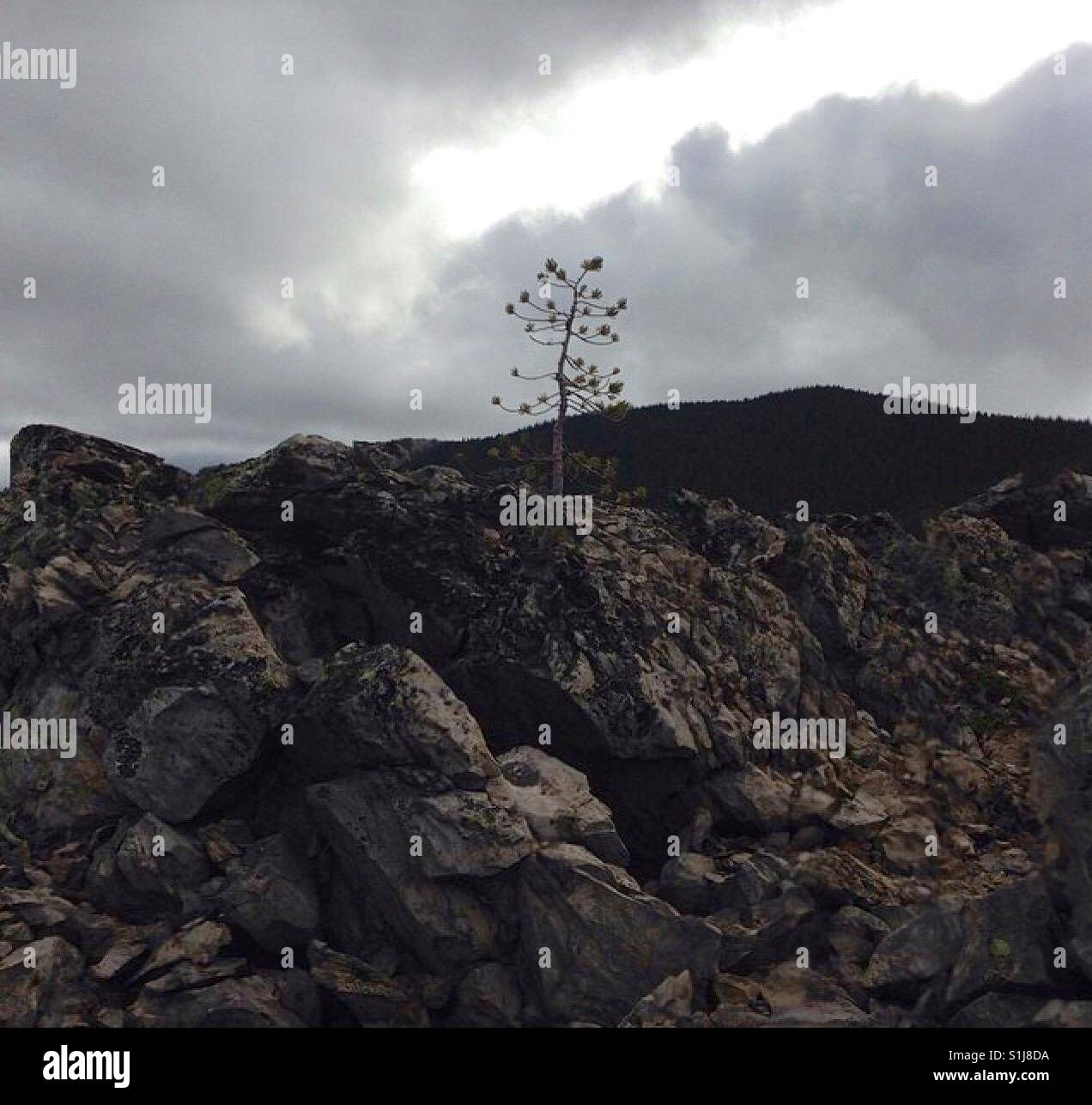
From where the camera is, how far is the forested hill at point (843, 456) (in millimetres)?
132875

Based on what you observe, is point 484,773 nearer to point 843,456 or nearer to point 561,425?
point 561,425

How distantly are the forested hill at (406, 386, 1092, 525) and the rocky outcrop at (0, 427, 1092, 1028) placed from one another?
8375 cm

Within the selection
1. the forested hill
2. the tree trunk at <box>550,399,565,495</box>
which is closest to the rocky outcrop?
the tree trunk at <box>550,399,565,495</box>

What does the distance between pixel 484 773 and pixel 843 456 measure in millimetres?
155615

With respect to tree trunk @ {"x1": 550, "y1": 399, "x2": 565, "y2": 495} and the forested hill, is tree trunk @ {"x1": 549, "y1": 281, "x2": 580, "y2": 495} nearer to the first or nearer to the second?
tree trunk @ {"x1": 550, "y1": 399, "x2": 565, "y2": 495}

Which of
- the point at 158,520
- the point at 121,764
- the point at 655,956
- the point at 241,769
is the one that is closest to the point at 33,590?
the point at 158,520

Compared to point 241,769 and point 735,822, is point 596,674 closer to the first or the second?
point 735,822

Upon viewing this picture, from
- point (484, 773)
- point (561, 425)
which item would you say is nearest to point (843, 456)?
point (561, 425)

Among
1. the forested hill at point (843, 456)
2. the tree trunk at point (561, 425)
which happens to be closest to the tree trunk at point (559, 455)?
the tree trunk at point (561, 425)

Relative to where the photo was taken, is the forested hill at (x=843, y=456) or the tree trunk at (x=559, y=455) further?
the forested hill at (x=843, y=456)

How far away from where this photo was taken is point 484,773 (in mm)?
21953

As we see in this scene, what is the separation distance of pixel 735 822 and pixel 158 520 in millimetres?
23921

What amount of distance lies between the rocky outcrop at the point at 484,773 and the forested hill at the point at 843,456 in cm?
8375

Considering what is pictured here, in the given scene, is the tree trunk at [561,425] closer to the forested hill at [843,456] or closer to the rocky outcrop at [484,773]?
the rocky outcrop at [484,773]
